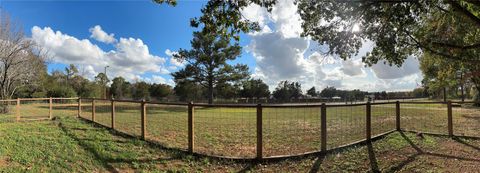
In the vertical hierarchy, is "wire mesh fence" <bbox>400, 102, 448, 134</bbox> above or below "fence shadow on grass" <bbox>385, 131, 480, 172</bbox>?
above

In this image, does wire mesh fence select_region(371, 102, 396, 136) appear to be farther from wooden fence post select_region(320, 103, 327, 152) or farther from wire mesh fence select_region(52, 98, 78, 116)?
wire mesh fence select_region(52, 98, 78, 116)

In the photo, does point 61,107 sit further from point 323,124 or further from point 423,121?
point 423,121

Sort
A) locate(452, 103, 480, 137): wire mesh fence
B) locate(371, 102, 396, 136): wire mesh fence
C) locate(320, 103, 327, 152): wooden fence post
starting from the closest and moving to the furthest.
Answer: locate(320, 103, 327, 152): wooden fence post → locate(452, 103, 480, 137): wire mesh fence → locate(371, 102, 396, 136): wire mesh fence

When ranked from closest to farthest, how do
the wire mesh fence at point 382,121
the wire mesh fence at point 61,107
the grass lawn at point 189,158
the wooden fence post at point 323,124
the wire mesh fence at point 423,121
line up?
the grass lawn at point 189,158
the wooden fence post at point 323,124
the wire mesh fence at point 382,121
the wire mesh fence at point 423,121
the wire mesh fence at point 61,107

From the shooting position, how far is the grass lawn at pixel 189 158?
19.0 ft

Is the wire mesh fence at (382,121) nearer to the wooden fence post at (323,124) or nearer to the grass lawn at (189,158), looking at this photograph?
the grass lawn at (189,158)

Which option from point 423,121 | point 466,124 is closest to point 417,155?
point 423,121

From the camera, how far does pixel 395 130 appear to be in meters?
9.89

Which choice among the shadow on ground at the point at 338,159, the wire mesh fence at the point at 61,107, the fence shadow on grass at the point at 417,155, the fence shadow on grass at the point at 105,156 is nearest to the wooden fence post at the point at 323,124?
the shadow on ground at the point at 338,159

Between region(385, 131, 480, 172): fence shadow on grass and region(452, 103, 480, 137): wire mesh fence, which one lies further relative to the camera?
region(452, 103, 480, 137): wire mesh fence

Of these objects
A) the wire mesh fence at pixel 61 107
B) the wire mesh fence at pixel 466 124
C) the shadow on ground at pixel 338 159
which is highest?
the wire mesh fence at pixel 61 107

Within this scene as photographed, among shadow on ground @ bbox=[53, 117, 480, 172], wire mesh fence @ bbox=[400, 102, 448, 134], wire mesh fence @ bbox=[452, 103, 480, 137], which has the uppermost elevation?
wire mesh fence @ bbox=[400, 102, 448, 134]

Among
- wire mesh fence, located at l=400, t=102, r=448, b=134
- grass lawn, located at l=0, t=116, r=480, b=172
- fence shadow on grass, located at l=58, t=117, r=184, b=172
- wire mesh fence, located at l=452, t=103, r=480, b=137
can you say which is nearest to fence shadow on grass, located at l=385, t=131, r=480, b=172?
grass lawn, located at l=0, t=116, r=480, b=172

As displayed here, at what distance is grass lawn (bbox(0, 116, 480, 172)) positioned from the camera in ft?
19.0
